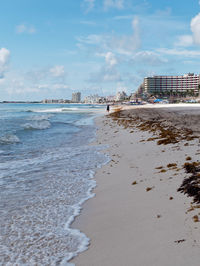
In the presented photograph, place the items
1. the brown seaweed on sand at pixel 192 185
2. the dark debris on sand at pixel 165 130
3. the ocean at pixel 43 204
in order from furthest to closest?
the dark debris on sand at pixel 165 130 < the brown seaweed on sand at pixel 192 185 < the ocean at pixel 43 204

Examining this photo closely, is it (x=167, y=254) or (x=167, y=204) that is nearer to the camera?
(x=167, y=254)

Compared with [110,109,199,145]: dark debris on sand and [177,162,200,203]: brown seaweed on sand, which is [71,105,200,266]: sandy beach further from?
[110,109,199,145]: dark debris on sand

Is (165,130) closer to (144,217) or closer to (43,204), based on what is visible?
(43,204)

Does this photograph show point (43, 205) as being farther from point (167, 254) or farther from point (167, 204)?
point (167, 254)

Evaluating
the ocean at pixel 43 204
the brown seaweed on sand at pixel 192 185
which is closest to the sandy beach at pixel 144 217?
the brown seaweed on sand at pixel 192 185

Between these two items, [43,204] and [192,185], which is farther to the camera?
[43,204]

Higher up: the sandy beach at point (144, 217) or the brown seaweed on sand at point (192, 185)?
the brown seaweed on sand at point (192, 185)

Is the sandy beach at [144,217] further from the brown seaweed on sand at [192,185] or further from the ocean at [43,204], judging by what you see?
the ocean at [43,204]

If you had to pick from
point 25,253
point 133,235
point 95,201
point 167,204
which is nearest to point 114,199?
point 95,201

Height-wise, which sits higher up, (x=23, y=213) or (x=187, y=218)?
(x=187, y=218)

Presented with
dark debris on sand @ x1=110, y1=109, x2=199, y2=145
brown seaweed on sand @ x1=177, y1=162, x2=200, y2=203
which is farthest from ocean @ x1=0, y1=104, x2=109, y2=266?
dark debris on sand @ x1=110, y1=109, x2=199, y2=145

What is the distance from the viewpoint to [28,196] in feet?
23.2

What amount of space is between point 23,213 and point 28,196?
1.20m

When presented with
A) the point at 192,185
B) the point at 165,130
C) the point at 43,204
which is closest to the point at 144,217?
the point at 192,185
